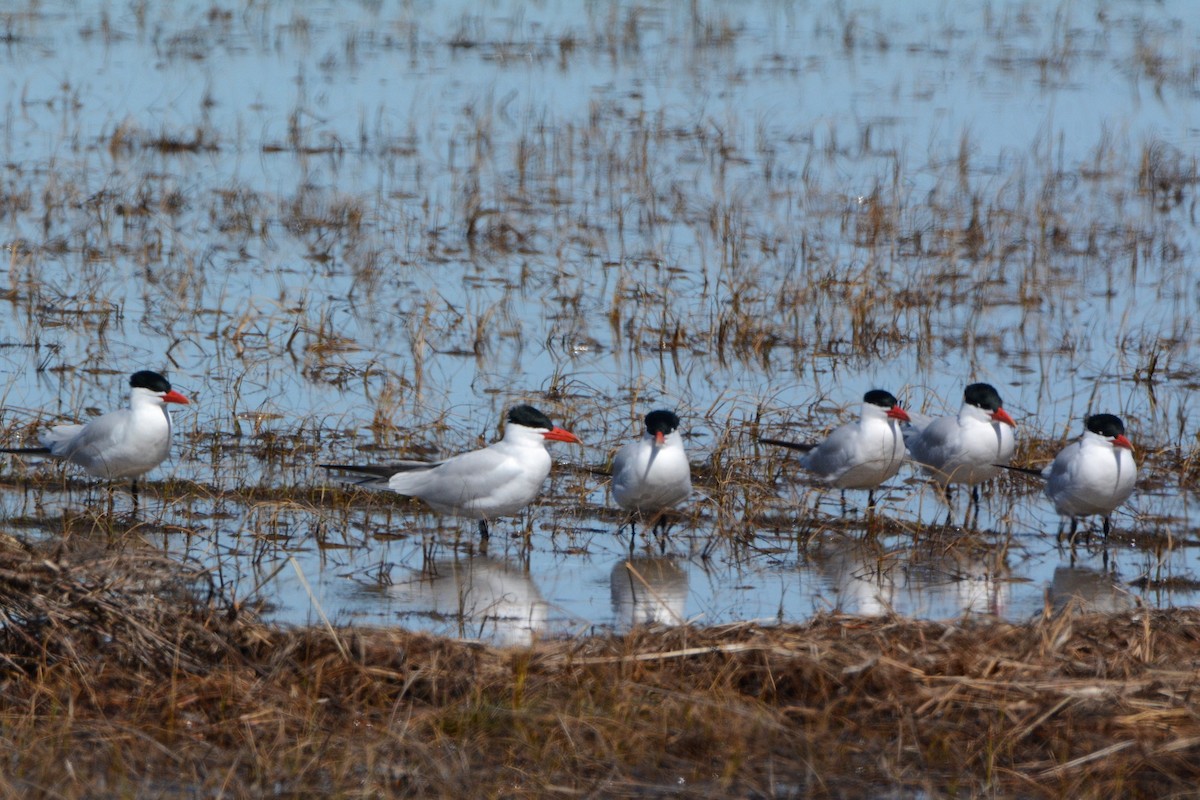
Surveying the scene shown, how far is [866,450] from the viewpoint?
8.11 metres

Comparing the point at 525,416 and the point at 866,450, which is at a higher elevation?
the point at 525,416

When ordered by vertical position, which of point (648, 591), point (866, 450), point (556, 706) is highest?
point (866, 450)

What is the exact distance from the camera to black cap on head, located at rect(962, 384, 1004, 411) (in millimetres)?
8281

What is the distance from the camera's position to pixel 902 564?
23.7 feet

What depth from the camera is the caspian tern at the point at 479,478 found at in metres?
7.35

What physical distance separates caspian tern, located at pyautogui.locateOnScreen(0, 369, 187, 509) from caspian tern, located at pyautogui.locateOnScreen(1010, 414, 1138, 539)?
399cm

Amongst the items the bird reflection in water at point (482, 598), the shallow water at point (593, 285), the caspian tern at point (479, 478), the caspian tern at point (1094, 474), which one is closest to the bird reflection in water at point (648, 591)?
the shallow water at point (593, 285)

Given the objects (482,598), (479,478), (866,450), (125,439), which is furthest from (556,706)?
(866,450)

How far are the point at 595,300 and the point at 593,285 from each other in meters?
0.33

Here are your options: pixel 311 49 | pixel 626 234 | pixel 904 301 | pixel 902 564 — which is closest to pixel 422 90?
pixel 311 49

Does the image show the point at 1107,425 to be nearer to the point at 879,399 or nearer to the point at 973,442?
the point at 973,442

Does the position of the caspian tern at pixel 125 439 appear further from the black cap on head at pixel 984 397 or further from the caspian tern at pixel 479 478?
the black cap on head at pixel 984 397

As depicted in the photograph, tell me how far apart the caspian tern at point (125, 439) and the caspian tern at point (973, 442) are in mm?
3515

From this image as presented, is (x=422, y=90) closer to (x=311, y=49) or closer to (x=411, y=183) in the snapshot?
(x=311, y=49)
